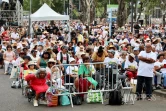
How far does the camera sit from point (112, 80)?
43.9 feet

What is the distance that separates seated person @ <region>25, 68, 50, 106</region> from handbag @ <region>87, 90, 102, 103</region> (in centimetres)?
119

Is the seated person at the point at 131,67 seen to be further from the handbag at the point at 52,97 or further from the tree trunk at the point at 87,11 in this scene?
the tree trunk at the point at 87,11

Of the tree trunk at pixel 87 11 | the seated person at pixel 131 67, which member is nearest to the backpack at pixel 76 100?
the seated person at pixel 131 67

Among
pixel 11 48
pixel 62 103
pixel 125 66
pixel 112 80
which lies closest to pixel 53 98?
pixel 62 103

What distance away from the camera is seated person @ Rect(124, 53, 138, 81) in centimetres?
1512

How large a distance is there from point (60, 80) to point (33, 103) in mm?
962

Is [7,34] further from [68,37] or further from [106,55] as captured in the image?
[106,55]

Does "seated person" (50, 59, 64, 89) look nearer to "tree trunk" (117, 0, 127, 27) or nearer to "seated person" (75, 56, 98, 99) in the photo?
"seated person" (75, 56, 98, 99)

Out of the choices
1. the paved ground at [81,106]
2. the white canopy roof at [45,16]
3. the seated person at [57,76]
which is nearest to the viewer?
the paved ground at [81,106]

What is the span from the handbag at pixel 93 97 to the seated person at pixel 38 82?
1188mm

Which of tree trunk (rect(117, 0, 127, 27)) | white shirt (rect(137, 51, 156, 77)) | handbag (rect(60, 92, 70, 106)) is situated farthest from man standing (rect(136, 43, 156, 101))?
tree trunk (rect(117, 0, 127, 27))

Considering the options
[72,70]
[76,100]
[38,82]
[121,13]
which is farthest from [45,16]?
[76,100]

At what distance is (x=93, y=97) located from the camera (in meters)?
13.1

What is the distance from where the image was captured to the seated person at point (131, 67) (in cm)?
1512
